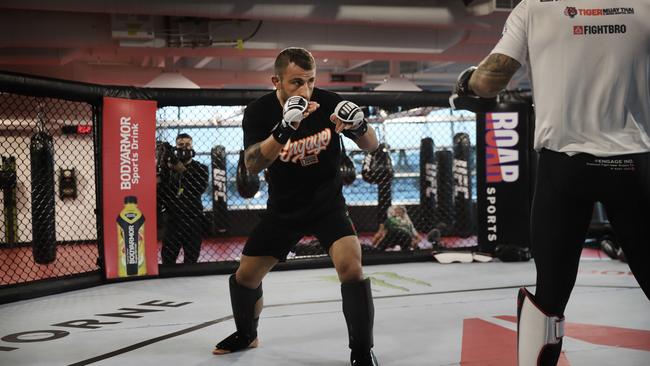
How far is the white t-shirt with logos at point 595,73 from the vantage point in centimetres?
157

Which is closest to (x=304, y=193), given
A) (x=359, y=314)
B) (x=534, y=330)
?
(x=359, y=314)

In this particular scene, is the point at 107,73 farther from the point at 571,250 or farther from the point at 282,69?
the point at 571,250

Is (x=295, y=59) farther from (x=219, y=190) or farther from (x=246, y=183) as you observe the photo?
(x=219, y=190)

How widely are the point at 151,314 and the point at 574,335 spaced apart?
2088mm

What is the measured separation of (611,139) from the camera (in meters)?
1.58

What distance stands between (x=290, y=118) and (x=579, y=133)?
3.20 feet

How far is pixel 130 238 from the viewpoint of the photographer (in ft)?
14.8

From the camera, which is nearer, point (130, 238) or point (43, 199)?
point (130, 238)

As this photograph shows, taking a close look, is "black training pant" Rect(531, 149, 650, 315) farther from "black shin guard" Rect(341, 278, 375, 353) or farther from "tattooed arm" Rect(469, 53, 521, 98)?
"black shin guard" Rect(341, 278, 375, 353)

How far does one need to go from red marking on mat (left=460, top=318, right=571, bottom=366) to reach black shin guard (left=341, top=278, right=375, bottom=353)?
0.38 meters

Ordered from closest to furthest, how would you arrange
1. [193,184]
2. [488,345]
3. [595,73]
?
1. [595,73]
2. [488,345]
3. [193,184]

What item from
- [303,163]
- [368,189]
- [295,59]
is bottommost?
[368,189]

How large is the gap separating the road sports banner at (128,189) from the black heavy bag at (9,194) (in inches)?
116

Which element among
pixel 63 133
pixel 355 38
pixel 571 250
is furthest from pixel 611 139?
pixel 63 133
